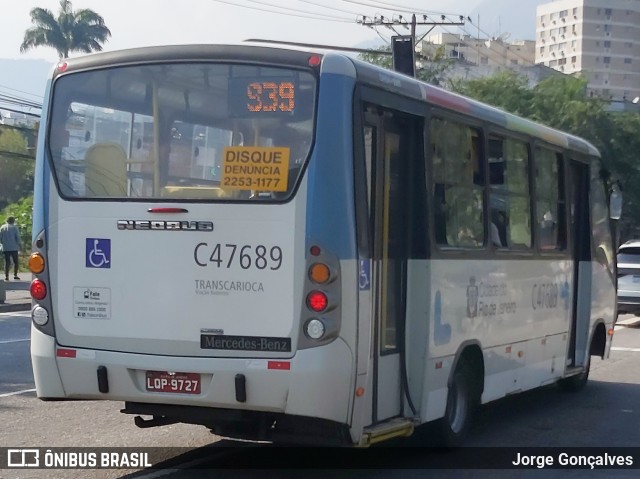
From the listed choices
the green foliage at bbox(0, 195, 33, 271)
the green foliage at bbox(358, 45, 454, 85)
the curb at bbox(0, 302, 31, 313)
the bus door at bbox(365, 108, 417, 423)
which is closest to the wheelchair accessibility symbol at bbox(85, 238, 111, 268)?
the bus door at bbox(365, 108, 417, 423)

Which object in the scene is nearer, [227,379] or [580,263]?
[227,379]

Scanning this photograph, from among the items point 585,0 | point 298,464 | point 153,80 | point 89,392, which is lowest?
point 298,464

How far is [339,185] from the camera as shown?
7.29m

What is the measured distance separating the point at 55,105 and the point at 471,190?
350 cm

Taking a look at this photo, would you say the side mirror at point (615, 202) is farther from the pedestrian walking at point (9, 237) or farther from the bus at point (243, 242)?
the pedestrian walking at point (9, 237)

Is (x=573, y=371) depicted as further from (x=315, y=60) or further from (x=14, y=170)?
(x=14, y=170)

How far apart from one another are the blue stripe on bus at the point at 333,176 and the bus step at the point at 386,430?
1.22 metres

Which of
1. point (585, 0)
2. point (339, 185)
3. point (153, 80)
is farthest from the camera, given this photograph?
point (585, 0)

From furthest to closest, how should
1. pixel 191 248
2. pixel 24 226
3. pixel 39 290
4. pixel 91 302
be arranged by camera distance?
pixel 24 226 < pixel 39 290 < pixel 91 302 < pixel 191 248

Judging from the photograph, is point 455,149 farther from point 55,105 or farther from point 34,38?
point 34,38

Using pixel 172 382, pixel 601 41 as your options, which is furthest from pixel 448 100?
pixel 601 41

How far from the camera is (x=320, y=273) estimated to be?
7.18 meters

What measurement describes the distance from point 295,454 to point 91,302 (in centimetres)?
224

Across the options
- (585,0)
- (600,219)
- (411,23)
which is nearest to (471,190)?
(600,219)
